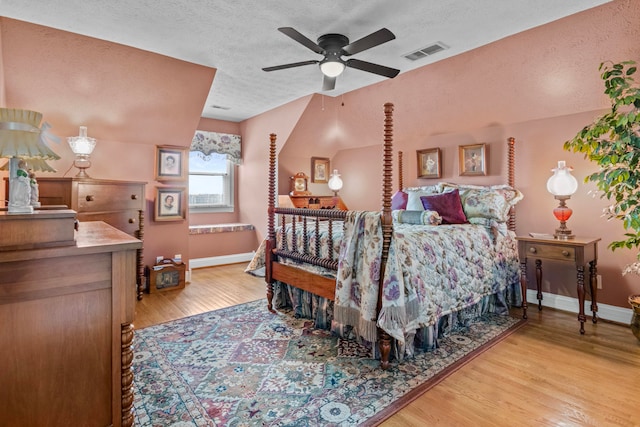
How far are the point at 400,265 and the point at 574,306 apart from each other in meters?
2.21

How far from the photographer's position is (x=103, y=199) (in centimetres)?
326

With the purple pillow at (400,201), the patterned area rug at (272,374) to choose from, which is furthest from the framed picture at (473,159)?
the patterned area rug at (272,374)

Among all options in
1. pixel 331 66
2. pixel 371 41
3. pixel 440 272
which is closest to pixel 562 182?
pixel 440 272

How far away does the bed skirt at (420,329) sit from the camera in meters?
2.31

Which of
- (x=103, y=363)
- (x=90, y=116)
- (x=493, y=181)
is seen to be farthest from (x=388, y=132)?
(x=90, y=116)

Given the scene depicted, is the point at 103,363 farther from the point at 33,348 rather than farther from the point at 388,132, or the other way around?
the point at 388,132

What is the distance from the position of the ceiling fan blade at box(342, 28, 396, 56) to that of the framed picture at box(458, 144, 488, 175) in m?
1.99

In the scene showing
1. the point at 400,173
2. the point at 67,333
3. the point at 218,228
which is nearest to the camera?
the point at 67,333

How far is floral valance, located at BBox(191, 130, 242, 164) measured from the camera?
5383 millimetres

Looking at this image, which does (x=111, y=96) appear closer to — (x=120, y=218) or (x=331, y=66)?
(x=120, y=218)

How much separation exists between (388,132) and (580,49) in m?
1.95

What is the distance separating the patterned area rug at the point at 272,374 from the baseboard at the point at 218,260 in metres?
2.28

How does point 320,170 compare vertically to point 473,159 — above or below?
above

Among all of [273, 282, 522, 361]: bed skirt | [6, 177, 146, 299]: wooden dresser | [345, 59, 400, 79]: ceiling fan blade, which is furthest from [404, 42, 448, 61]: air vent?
[6, 177, 146, 299]: wooden dresser
